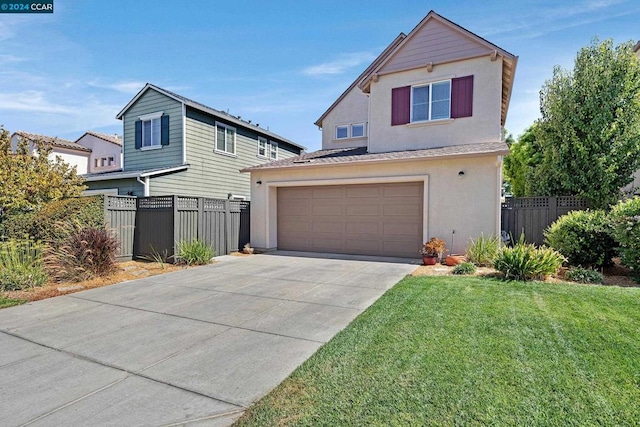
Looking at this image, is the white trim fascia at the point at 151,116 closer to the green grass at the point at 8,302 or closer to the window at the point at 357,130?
the window at the point at 357,130

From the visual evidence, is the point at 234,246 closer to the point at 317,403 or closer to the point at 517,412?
the point at 317,403

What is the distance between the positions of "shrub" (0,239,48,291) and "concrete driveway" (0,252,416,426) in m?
1.50

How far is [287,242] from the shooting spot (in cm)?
1266

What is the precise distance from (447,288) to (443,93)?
7971mm

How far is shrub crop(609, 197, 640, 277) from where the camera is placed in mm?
6695

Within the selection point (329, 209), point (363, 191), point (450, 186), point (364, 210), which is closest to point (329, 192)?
point (329, 209)

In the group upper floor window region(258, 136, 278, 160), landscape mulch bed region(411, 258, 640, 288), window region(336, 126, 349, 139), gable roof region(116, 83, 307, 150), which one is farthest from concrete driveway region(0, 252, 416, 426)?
upper floor window region(258, 136, 278, 160)

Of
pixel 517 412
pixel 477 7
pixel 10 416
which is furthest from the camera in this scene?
pixel 477 7

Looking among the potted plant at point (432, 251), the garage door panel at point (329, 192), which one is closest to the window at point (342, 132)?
the garage door panel at point (329, 192)

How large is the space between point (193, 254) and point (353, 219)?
5274mm

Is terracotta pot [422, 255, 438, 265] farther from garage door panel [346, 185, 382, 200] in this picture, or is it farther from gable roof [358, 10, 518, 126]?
gable roof [358, 10, 518, 126]

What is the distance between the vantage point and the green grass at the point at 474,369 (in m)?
2.53

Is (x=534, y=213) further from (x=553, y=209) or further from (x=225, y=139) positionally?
(x=225, y=139)

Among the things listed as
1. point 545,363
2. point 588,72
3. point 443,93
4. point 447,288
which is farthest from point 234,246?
point 588,72
